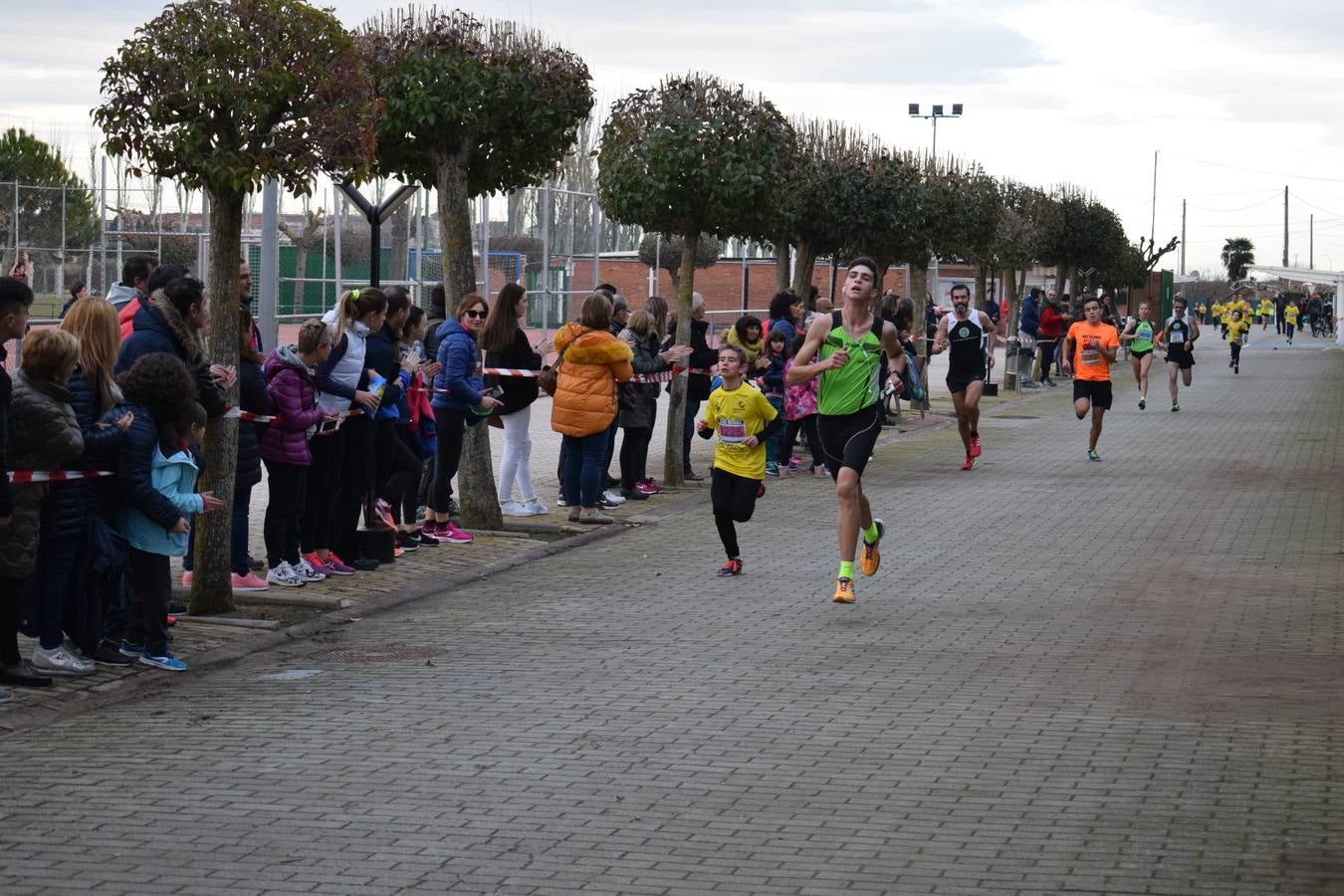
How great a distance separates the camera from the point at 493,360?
1441 cm

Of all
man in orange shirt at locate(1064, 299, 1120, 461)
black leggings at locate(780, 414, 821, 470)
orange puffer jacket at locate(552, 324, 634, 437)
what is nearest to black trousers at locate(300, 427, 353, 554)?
orange puffer jacket at locate(552, 324, 634, 437)

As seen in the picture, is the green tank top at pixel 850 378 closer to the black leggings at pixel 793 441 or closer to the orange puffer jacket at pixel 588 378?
the orange puffer jacket at pixel 588 378

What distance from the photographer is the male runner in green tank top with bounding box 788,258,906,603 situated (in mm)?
10891

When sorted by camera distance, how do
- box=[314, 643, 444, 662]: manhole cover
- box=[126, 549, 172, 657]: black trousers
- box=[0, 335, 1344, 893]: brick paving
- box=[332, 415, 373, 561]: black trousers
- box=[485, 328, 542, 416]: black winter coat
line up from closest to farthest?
1. box=[0, 335, 1344, 893]: brick paving
2. box=[126, 549, 172, 657]: black trousers
3. box=[314, 643, 444, 662]: manhole cover
4. box=[332, 415, 373, 561]: black trousers
5. box=[485, 328, 542, 416]: black winter coat

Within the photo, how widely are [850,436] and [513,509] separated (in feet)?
15.1

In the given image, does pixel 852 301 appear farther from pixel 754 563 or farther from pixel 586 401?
pixel 586 401

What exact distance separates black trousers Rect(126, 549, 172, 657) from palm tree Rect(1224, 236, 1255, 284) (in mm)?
145145

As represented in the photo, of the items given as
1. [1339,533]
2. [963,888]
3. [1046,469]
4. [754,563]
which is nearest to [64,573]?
[963,888]

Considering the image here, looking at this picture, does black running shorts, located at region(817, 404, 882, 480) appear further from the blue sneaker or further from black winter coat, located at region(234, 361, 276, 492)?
the blue sneaker

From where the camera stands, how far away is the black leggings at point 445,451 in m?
13.4

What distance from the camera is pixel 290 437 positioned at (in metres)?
10.8

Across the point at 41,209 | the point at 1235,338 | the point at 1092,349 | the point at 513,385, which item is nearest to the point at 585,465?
the point at 513,385

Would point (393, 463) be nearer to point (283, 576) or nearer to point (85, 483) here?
point (283, 576)

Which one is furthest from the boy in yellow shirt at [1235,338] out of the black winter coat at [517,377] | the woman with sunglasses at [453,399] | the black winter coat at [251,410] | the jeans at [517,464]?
the black winter coat at [251,410]
